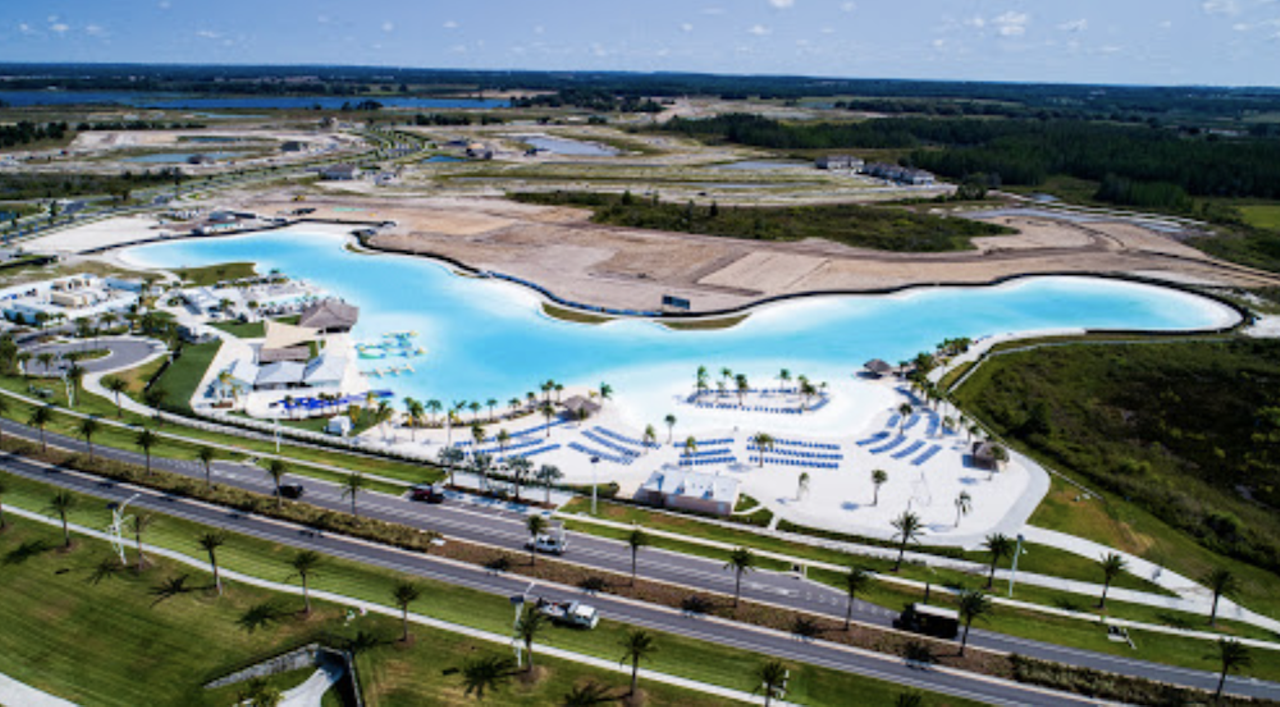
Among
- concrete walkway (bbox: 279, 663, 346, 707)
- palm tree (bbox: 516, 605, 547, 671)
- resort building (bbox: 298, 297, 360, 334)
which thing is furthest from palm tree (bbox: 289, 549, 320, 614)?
resort building (bbox: 298, 297, 360, 334)

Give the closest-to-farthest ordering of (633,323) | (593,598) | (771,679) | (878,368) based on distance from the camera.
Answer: (771,679) < (593,598) < (878,368) < (633,323)

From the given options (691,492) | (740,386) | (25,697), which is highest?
(740,386)

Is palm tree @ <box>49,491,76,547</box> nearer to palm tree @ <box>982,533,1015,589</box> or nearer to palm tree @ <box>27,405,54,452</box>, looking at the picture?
palm tree @ <box>27,405,54,452</box>

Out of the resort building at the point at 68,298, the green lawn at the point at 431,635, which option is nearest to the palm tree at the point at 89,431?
the green lawn at the point at 431,635

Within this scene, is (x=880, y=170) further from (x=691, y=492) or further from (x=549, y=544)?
(x=549, y=544)

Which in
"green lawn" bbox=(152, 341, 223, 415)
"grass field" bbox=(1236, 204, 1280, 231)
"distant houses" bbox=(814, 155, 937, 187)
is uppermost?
"distant houses" bbox=(814, 155, 937, 187)

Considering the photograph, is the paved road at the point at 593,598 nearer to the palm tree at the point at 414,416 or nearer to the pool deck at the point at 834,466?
the pool deck at the point at 834,466

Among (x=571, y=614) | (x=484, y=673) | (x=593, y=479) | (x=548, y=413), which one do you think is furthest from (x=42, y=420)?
(x=571, y=614)

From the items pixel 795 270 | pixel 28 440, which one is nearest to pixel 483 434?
pixel 28 440
